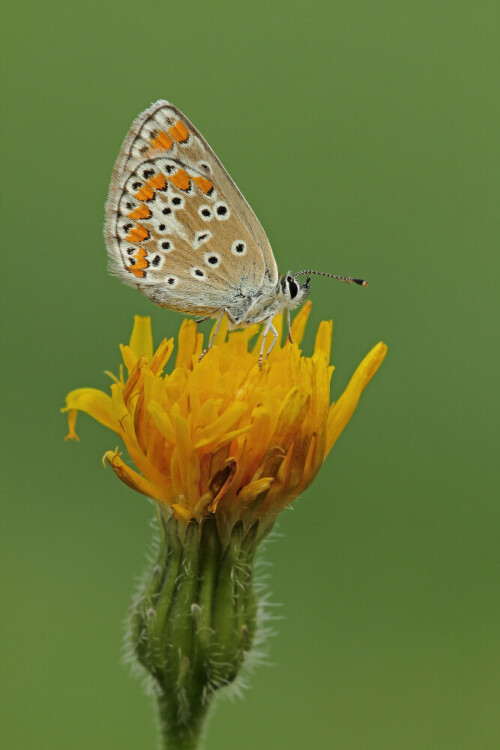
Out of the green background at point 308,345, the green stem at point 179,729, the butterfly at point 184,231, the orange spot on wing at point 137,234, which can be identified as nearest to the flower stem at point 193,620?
the green stem at point 179,729

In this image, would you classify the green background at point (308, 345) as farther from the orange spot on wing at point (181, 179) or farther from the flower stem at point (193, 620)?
the orange spot on wing at point (181, 179)

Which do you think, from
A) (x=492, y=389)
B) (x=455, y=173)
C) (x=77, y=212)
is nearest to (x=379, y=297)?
(x=492, y=389)

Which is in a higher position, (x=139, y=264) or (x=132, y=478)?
(x=139, y=264)

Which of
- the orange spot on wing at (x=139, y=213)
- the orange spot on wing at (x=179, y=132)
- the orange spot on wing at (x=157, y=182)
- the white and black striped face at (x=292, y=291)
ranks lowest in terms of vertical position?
the white and black striped face at (x=292, y=291)

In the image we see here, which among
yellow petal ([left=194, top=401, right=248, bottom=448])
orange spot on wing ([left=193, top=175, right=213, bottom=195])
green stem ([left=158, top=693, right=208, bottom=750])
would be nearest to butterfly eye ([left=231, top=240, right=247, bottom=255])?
orange spot on wing ([left=193, top=175, right=213, bottom=195])

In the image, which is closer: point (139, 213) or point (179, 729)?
point (179, 729)

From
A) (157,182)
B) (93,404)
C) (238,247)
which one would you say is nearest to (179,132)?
(157,182)

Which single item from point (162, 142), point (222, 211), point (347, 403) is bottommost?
point (347, 403)

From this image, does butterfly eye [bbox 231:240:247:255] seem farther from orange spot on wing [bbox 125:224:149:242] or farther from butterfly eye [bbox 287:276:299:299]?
orange spot on wing [bbox 125:224:149:242]

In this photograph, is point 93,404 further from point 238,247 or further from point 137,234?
point 238,247
